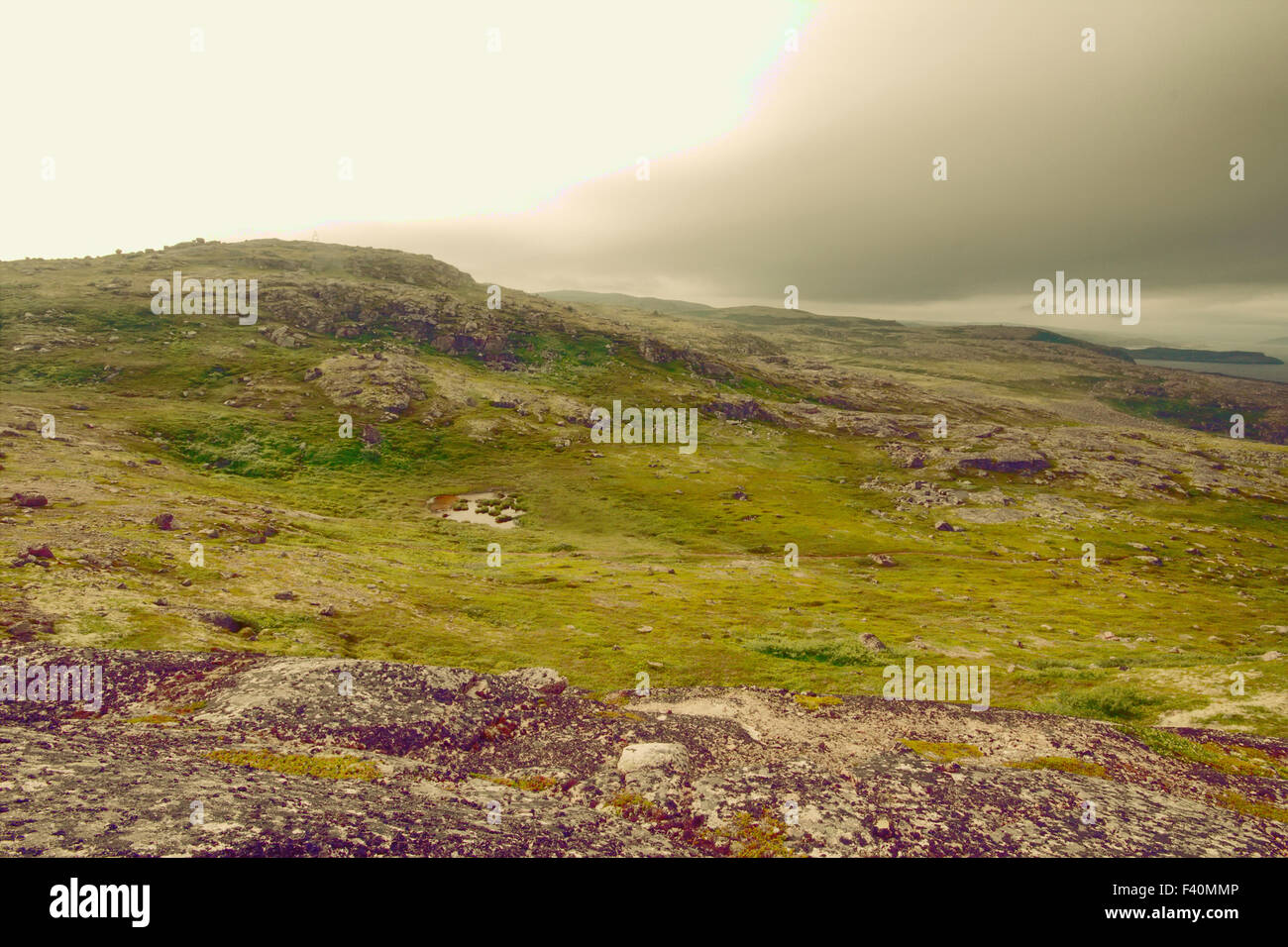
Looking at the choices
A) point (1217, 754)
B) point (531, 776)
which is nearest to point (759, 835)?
point (531, 776)

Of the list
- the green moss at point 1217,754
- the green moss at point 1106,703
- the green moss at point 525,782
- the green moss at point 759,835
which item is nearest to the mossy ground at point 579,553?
the green moss at point 1106,703

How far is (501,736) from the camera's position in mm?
20141

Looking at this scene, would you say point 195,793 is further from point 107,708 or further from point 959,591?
point 959,591

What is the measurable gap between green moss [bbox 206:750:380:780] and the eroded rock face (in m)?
0.08

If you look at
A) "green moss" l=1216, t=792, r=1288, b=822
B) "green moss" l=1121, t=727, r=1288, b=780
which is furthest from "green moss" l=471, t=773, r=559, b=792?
"green moss" l=1121, t=727, r=1288, b=780

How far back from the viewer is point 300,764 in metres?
14.9

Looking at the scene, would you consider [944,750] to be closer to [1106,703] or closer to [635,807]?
[635,807]

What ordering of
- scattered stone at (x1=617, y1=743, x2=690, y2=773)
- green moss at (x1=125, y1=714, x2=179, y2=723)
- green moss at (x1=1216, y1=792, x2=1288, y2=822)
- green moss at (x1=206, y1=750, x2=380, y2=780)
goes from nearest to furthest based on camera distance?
1. green moss at (x1=206, y1=750, x2=380, y2=780)
2. green moss at (x1=125, y1=714, x2=179, y2=723)
3. green moss at (x1=1216, y1=792, x2=1288, y2=822)
4. scattered stone at (x1=617, y1=743, x2=690, y2=773)

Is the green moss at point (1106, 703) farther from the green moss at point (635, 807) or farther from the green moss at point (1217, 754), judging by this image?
the green moss at point (635, 807)

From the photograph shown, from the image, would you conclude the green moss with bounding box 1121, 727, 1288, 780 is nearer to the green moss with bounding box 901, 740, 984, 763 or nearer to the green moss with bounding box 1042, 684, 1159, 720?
the green moss with bounding box 1042, 684, 1159, 720

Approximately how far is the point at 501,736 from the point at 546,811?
652 centimetres

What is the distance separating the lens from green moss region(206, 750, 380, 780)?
1449 cm

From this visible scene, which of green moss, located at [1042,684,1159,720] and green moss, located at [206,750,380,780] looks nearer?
green moss, located at [206,750,380,780]
